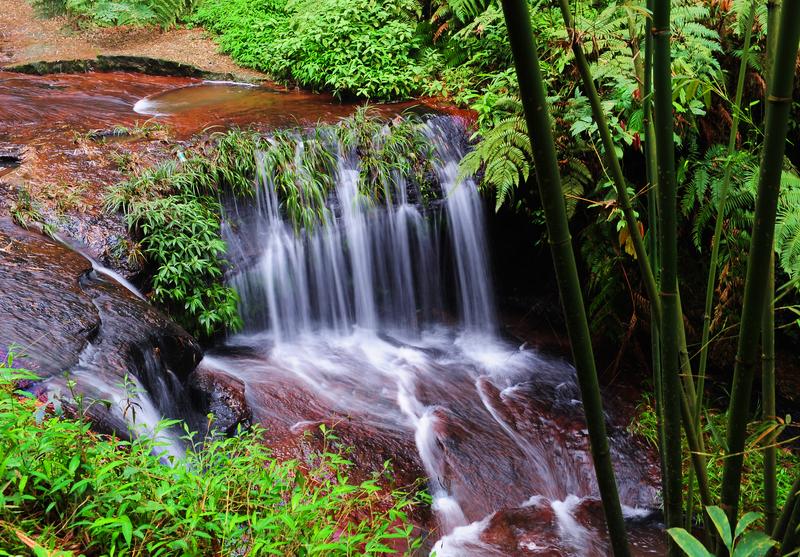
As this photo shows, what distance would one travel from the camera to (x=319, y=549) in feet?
6.91

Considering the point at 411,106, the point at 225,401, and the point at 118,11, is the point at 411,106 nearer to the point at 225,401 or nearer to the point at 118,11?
the point at 225,401

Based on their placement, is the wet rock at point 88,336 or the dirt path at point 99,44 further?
the dirt path at point 99,44

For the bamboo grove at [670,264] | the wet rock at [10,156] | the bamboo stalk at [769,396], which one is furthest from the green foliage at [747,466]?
the wet rock at [10,156]

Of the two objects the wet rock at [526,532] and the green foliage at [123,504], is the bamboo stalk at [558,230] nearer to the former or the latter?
the green foliage at [123,504]

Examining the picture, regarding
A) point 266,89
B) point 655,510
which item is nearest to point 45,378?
point 655,510

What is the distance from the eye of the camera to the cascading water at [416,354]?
4160 millimetres

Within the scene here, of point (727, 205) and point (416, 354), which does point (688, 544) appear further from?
point (416, 354)

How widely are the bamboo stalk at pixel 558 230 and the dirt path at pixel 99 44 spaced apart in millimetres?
8421

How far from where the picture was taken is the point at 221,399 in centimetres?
405

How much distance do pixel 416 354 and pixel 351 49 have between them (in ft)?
13.9

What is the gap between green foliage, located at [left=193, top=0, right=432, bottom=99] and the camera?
7297mm

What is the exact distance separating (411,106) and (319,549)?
18.0 feet

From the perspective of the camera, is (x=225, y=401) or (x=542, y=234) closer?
(x=225, y=401)

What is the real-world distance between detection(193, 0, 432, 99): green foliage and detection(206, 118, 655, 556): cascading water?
136 cm
